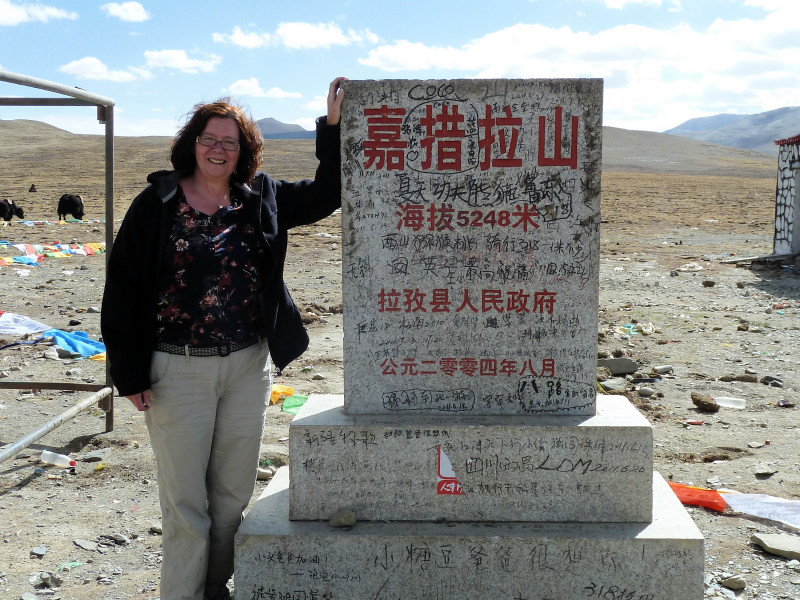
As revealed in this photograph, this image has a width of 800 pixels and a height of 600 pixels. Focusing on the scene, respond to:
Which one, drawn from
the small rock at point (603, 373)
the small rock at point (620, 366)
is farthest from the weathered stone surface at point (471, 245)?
the small rock at point (620, 366)

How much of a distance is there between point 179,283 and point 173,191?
1.10ft

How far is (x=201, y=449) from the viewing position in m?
3.00

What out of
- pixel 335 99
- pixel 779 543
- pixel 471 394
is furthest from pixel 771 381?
pixel 335 99

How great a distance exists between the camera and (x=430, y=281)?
3264 mm

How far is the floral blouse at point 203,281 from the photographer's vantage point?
2.90 m

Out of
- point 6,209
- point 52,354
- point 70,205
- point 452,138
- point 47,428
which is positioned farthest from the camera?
point 70,205

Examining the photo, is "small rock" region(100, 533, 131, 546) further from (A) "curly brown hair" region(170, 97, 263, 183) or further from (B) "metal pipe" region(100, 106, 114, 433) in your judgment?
(A) "curly brown hair" region(170, 97, 263, 183)

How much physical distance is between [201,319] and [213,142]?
65cm

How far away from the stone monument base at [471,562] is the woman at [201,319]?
261 millimetres

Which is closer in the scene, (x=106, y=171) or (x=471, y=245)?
(x=471, y=245)

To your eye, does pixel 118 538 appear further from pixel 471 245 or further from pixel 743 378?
pixel 743 378

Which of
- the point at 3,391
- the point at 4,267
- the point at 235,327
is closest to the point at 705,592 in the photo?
the point at 235,327

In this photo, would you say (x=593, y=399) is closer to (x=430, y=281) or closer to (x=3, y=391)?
(x=430, y=281)

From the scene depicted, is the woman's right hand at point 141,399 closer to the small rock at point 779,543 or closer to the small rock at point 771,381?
the small rock at point 779,543
